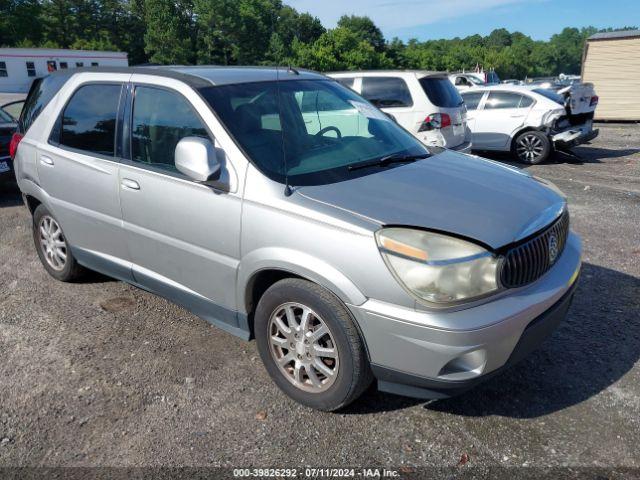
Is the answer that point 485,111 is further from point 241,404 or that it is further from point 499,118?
point 241,404

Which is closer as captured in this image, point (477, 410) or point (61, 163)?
point (477, 410)

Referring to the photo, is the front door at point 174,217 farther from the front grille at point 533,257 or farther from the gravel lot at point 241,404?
the front grille at point 533,257

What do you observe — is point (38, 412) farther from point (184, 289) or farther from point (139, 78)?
point (139, 78)

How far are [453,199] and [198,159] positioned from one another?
1.41 meters

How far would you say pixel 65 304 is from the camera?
442 cm

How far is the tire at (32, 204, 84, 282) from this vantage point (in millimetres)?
4562

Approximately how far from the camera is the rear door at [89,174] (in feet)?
12.4

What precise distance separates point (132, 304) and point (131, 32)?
3531 inches

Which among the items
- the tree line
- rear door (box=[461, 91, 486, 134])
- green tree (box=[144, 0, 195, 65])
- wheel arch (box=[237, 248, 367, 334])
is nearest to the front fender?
wheel arch (box=[237, 248, 367, 334])

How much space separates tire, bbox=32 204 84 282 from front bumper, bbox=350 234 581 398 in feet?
10.1

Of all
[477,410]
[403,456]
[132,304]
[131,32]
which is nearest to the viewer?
[403,456]

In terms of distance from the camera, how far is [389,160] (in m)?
3.40

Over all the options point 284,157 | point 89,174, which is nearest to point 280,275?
point 284,157

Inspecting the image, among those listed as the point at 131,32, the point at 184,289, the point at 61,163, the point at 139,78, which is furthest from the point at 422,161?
the point at 131,32
